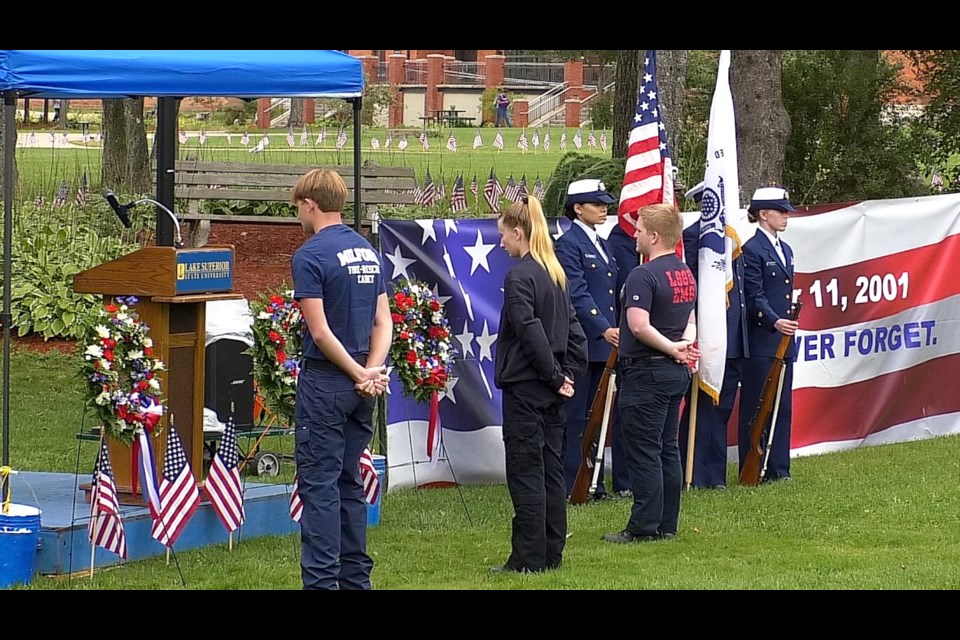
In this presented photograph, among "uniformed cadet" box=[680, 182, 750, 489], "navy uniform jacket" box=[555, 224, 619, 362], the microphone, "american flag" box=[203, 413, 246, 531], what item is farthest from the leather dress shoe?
the microphone

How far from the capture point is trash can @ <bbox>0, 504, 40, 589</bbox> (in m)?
6.32

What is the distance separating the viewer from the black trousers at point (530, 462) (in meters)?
6.57

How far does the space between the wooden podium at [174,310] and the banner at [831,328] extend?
1456mm

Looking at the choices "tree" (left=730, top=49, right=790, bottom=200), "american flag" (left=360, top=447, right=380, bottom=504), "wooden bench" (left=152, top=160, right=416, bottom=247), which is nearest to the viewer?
"american flag" (left=360, top=447, right=380, bottom=504)

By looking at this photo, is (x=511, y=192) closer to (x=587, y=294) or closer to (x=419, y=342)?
(x=587, y=294)

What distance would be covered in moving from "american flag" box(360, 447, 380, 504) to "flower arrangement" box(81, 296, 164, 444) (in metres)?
1.18

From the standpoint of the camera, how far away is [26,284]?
46.6 ft

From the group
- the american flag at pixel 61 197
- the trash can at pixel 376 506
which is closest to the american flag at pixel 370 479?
the trash can at pixel 376 506

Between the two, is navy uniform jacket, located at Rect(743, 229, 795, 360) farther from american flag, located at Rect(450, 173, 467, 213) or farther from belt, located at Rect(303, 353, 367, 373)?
american flag, located at Rect(450, 173, 467, 213)

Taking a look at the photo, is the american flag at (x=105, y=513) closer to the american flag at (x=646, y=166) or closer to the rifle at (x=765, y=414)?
the american flag at (x=646, y=166)

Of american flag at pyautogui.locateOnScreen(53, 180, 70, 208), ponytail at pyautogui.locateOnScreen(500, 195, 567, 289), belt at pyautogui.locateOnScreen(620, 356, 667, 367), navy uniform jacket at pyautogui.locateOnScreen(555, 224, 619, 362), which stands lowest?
belt at pyautogui.locateOnScreen(620, 356, 667, 367)

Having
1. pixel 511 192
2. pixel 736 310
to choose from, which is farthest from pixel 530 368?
pixel 511 192

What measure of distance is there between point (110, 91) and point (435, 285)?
115 inches
